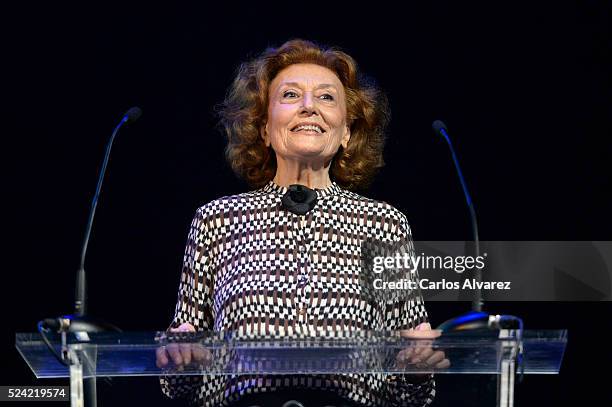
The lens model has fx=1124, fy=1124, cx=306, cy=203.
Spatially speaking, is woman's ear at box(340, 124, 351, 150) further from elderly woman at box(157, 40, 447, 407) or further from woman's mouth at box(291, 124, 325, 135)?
woman's mouth at box(291, 124, 325, 135)

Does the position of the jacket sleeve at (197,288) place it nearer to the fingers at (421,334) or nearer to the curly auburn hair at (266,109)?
the curly auburn hair at (266,109)

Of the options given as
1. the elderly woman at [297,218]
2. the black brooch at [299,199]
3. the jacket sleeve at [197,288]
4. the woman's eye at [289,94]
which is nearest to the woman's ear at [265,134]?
the elderly woman at [297,218]

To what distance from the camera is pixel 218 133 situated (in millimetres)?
3686

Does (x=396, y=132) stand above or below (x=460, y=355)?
above

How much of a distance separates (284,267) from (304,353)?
0.68 meters

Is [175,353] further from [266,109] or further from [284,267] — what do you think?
[266,109]

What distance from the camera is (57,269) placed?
359cm

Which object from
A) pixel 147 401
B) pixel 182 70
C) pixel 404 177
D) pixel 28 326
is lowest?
pixel 147 401

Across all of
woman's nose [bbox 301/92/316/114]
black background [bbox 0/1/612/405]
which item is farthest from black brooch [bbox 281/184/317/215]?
black background [bbox 0/1/612/405]

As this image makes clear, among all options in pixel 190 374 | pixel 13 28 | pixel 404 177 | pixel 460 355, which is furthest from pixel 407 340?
pixel 13 28

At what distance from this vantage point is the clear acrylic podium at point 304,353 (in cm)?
210

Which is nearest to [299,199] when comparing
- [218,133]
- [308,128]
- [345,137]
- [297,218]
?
[297,218]

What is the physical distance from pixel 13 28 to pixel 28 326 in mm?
961

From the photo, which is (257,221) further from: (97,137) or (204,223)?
(97,137)
